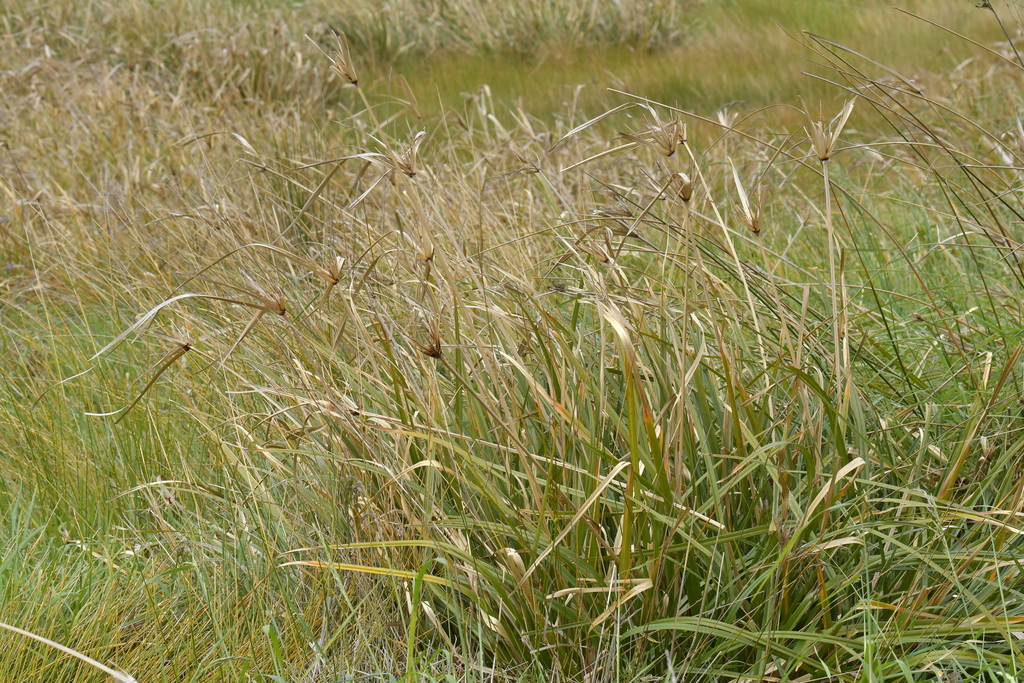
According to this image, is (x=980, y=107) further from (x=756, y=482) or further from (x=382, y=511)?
(x=382, y=511)

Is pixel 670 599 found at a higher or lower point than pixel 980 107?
higher

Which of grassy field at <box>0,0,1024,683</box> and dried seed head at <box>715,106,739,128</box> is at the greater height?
dried seed head at <box>715,106,739,128</box>

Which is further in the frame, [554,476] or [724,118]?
[724,118]

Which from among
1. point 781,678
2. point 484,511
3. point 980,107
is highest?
point 484,511

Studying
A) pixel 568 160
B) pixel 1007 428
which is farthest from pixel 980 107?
pixel 1007 428

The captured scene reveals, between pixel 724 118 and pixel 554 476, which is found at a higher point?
pixel 724 118

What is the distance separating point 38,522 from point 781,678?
1.54 metres

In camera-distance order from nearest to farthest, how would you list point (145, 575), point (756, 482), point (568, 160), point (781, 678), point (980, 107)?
point (781, 678), point (756, 482), point (145, 575), point (568, 160), point (980, 107)

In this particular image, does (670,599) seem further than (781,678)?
Yes

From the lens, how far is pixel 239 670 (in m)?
1.41

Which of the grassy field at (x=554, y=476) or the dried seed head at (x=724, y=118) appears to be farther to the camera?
the dried seed head at (x=724, y=118)

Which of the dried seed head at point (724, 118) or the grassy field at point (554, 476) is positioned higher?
the dried seed head at point (724, 118)

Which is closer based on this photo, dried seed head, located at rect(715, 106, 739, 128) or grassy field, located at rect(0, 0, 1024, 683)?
grassy field, located at rect(0, 0, 1024, 683)

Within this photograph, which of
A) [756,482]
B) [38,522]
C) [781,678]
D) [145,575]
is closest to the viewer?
[781,678]
